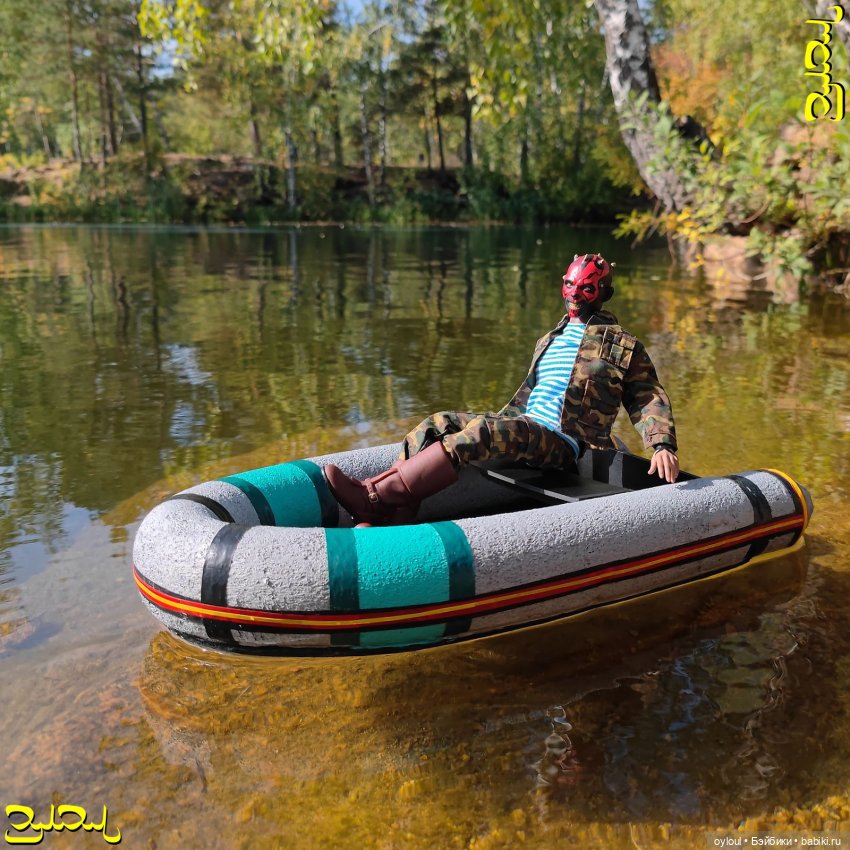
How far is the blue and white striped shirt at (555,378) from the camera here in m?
4.41

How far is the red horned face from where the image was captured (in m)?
4.45

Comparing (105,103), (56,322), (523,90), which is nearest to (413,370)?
(523,90)

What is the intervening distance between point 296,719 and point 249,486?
3.74 feet

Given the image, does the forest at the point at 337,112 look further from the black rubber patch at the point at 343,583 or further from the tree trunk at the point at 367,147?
the black rubber patch at the point at 343,583

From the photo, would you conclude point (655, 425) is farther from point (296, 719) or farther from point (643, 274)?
point (643, 274)

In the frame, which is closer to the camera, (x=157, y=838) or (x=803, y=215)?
(x=157, y=838)

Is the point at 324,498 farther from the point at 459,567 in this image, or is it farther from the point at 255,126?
the point at 255,126

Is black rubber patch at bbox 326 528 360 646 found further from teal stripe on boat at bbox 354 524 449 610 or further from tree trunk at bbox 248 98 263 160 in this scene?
tree trunk at bbox 248 98 263 160

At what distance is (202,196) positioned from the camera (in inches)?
1610

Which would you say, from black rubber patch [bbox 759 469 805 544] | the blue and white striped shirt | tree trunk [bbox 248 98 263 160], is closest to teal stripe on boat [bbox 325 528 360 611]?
the blue and white striped shirt

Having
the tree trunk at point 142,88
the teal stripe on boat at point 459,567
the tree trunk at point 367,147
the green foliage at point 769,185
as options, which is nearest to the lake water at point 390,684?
the teal stripe on boat at point 459,567

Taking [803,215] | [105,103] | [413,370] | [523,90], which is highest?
[105,103]
